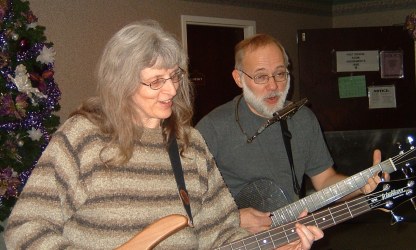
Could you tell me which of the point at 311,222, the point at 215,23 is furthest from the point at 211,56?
the point at 311,222

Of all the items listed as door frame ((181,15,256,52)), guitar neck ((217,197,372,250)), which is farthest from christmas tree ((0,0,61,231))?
guitar neck ((217,197,372,250))

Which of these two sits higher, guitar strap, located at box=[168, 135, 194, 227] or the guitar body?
guitar strap, located at box=[168, 135, 194, 227]

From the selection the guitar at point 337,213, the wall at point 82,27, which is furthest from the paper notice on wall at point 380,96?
the guitar at point 337,213

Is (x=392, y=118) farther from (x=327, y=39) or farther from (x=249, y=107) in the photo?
(x=249, y=107)

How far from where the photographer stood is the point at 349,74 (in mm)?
5023

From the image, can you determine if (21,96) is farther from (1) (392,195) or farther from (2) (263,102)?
(1) (392,195)

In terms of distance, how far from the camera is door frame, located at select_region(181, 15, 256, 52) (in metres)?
4.63

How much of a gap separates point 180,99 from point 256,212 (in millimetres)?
812

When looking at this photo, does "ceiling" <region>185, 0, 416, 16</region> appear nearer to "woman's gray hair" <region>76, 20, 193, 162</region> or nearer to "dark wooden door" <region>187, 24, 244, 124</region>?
"dark wooden door" <region>187, 24, 244, 124</region>

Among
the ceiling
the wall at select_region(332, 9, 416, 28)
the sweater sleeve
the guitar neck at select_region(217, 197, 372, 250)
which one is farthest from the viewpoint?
the wall at select_region(332, 9, 416, 28)

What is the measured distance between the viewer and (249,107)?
254 cm

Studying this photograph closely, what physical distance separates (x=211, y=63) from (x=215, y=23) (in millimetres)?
397

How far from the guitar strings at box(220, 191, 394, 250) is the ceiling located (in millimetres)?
3491

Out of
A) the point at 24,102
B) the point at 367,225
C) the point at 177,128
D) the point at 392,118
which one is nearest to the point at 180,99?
the point at 177,128
